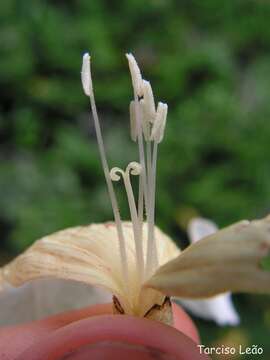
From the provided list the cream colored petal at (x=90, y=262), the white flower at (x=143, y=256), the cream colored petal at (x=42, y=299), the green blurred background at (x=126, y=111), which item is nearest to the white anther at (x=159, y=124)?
the white flower at (x=143, y=256)

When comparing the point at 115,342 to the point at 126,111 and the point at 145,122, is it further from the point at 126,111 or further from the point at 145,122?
the point at 126,111

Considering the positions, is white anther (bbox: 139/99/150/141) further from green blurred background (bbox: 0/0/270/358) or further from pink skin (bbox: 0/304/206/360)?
green blurred background (bbox: 0/0/270/358)

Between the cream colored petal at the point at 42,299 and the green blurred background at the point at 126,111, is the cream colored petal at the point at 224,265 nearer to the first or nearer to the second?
Result: the cream colored petal at the point at 42,299

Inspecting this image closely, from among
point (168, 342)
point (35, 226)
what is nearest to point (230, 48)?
point (35, 226)

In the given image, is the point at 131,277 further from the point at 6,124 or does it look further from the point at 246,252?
the point at 6,124

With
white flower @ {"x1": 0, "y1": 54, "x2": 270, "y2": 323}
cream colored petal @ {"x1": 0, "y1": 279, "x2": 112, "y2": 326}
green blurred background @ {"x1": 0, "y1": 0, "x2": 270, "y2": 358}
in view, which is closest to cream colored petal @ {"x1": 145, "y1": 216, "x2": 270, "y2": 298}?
white flower @ {"x1": 0, "y1": 54, "x2": 270, "y2": 323}

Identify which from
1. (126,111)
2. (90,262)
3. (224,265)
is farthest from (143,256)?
(126,111)

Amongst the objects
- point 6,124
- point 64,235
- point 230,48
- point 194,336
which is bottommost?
point 194,336
